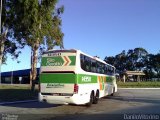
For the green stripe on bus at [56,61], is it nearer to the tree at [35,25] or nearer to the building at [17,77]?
the tree at [35,25]

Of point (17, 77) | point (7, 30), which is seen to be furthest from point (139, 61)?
point (7, 30)

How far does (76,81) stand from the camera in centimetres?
2012

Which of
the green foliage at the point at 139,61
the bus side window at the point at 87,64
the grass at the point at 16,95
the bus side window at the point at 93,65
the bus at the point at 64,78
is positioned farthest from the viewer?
the green foliage at the point at 139,61

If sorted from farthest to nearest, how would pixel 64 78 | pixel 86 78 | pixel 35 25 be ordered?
pixel 35 25
pixel 86 78
pixel 64 78

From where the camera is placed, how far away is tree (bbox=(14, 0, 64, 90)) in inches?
1539

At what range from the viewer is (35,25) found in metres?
39.6

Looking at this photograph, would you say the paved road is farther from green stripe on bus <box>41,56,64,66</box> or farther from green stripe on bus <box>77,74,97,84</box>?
green stripe on bus <box>41,56,64,66</box>

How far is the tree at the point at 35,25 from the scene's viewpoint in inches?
1539

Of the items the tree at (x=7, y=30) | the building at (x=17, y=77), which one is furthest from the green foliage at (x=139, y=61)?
the tree at (x=7, y=30)

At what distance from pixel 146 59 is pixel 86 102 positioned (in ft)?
421

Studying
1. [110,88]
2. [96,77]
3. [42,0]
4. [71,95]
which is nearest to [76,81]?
[71,95]

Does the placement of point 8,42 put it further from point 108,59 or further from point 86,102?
point 108,59

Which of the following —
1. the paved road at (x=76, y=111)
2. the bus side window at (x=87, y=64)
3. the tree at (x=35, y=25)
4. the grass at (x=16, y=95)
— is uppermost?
the tree at (x=35, y=25)

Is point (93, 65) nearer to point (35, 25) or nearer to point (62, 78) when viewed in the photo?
point (62, 78)
